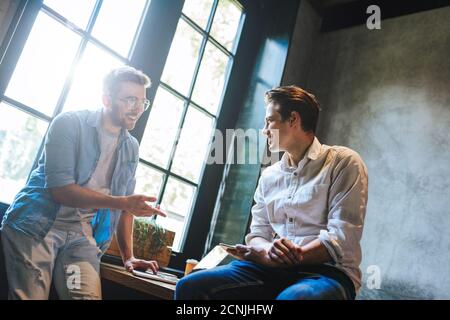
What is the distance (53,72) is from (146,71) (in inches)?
22.4

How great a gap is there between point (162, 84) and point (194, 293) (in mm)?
1517

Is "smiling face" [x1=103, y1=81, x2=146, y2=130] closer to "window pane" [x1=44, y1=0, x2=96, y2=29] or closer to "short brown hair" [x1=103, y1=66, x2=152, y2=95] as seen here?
"short brown hair" [x1=103, y1=66, x2=152, y2=95]

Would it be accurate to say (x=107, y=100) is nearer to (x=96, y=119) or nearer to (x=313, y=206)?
(x=96, y=119)

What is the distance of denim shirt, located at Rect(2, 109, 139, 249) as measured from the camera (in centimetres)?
150

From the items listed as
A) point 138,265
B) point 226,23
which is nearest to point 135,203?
point 138,265

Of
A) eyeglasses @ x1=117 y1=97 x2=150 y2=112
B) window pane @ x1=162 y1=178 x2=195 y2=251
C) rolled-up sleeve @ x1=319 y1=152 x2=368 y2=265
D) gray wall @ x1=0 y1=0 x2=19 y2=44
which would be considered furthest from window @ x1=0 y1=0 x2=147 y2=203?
rolled-up sleeve @ x1=319 y1=152 x2=368 y2=265

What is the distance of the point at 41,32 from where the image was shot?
1.89m

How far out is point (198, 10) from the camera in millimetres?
2760

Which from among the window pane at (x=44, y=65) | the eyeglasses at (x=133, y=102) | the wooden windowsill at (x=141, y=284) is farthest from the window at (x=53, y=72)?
the wooden windowsill at (x=141, y=284)

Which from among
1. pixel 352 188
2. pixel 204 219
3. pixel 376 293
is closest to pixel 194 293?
pixel 352 188

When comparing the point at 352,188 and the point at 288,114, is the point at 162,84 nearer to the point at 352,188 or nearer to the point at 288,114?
the point at 288,114

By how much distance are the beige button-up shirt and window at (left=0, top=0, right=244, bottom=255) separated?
86 cm

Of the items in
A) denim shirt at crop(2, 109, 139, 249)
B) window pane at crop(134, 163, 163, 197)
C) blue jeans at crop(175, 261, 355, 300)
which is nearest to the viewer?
blue jeans at crop(175, 261, 355, 300)
